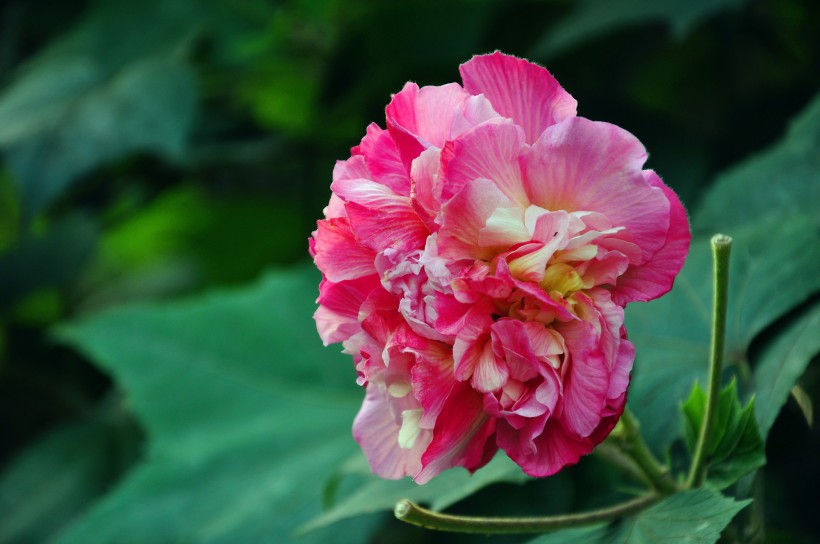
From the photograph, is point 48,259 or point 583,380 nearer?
point 583,380

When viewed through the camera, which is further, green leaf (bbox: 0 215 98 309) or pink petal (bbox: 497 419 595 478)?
green leaf (bbox: 0 215 98 309)

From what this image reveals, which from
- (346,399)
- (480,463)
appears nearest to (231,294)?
(346,399)

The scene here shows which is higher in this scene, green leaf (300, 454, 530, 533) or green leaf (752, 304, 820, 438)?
green leaf (300, 454, 530, 533)

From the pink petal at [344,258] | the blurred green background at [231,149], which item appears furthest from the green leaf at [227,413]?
the pink petal at [344,258]

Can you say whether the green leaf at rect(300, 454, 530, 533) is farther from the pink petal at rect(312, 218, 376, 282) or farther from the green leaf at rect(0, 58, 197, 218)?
the green leaf at rect(0, 58, 197, 218)

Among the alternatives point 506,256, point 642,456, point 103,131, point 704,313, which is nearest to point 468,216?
point 506,256

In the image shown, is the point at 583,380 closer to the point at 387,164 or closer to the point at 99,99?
the point at 387,164

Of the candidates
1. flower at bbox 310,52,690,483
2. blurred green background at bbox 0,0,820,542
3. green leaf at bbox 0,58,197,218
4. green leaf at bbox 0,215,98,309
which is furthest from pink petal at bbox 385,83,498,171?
green leaf at bbox 0,215,98,309
